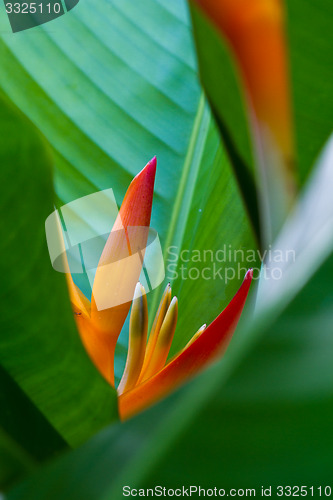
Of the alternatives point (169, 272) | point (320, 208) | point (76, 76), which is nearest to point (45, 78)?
point (76, 76)

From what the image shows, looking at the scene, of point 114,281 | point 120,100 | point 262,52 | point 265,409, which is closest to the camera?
point 265,409

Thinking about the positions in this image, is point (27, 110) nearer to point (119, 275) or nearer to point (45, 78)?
point (45, 78)

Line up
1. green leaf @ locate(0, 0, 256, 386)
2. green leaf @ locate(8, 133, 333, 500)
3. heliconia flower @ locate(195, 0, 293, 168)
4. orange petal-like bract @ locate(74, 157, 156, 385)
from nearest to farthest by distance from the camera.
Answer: green leaf @ locate(8, 133, 333, 500), heliconia flower @ locate(195, 0, 293, 168), orange petal-like bract @ locate(74, 157, 156, 385), green leaf @ locate(0, 0, 256, 386)

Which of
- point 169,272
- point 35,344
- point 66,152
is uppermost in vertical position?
point 35,344

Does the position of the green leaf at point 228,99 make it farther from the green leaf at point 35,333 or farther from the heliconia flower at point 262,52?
the green leaf at point 35,333

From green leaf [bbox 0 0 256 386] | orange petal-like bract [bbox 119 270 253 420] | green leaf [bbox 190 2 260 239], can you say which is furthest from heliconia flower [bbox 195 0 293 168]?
green leaf [bbox 0 0 256 386]

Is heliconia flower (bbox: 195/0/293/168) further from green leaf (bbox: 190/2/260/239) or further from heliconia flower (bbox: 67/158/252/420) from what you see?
heliconia flower (bbox: 67/158/252/420)

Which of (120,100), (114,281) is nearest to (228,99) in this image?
(114,281)

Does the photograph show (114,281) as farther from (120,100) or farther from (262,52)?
(120,100)
